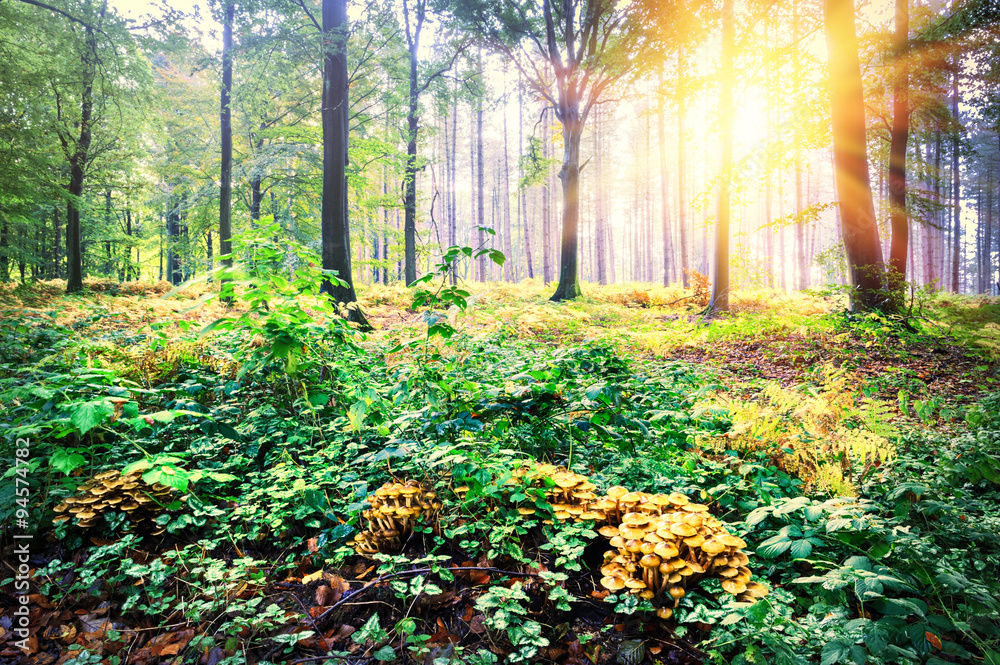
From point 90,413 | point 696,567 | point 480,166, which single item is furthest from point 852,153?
point 480,166

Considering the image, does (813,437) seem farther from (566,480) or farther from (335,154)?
(335,154)

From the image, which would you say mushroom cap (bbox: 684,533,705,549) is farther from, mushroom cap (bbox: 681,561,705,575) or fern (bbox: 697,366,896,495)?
fern (bbox: 697,366,896,495)

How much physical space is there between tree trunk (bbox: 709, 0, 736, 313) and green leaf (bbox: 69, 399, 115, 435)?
11.5m

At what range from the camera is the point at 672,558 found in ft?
5.97

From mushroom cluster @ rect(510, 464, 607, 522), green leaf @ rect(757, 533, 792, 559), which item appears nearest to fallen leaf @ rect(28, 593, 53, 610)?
mushroom cluster @ rect(510, 464, 607, 522)

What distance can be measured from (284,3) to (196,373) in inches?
322

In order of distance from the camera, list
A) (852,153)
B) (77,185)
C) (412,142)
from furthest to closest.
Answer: (412,142) < (77,185) < (852,153)

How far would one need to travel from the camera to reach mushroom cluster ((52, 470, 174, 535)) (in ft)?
7.34

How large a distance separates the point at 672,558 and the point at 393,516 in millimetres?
1411

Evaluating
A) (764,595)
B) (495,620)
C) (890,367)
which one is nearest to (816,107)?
(890,367)

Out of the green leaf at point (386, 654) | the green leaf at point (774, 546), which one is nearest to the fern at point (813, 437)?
the green leaf at point (774, 546)

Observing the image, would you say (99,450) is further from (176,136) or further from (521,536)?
(176,136)

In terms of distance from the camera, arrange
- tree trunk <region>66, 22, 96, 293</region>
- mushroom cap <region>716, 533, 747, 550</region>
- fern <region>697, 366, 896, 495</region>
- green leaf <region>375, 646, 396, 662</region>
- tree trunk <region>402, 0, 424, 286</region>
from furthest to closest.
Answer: tree trunk <region>402, 0, 424, 286</region>
tree trunk <region>66, 22, 96, 293</region>
fern <region>697, 366, 896, 495</region>
mushroom cap <region>716, 533, 747, 550</region>
green leaf <region>375, 646, 396, 662</region>

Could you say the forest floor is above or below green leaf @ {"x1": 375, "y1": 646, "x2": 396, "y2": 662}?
above
